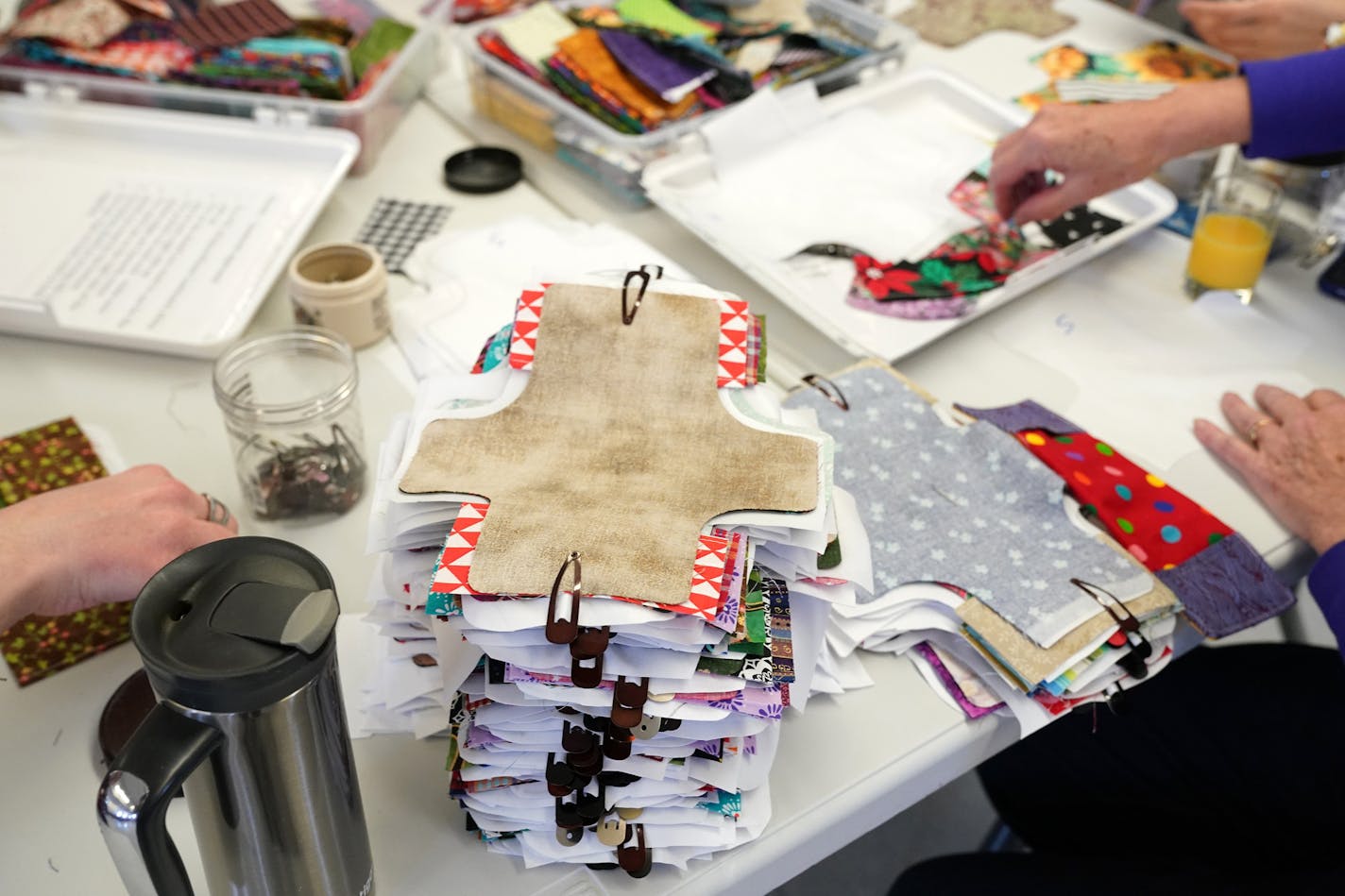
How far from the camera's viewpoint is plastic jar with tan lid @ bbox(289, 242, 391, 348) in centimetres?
112

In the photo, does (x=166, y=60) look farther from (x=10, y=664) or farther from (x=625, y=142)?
(x=10, y=664)

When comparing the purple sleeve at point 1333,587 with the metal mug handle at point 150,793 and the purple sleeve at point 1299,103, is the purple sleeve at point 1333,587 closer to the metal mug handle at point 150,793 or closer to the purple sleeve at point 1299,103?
the purple sleeve at point 1299,103

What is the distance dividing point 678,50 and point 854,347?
A: 579 millimetres

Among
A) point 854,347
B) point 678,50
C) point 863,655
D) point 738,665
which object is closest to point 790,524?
point 738,665

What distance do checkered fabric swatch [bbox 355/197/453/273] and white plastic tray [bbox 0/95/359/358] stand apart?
0.23 feet

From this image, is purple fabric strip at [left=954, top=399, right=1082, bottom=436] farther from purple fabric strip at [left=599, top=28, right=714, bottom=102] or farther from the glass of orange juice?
purple fabric strip at [left=599, top=28, right=714, bottom=102]

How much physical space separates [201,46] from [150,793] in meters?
1.26

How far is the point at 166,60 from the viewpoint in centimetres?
148

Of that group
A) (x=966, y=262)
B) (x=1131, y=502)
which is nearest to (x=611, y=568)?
(x=1131, y=502)

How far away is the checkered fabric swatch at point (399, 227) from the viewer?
52.6 inches

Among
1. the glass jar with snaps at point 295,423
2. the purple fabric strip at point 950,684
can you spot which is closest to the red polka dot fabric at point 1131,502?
the purple fabric strip at point 950,684

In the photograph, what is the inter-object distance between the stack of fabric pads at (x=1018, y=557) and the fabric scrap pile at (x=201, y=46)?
84 centimetres

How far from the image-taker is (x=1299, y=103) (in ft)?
4.07

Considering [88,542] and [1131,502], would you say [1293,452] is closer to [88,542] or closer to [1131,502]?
[1131,502]
